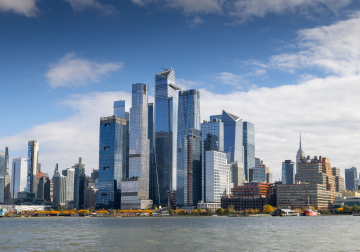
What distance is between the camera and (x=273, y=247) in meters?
103

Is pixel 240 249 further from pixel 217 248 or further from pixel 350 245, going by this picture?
pixel 350 245

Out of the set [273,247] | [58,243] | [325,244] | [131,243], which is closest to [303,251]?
[273,247]

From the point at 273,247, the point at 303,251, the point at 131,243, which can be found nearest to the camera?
the point at 303,251

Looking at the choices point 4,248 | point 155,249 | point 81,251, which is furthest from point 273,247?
point 4,248

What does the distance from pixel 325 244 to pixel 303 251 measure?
1551 cm

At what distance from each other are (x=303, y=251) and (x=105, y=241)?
1929 inches

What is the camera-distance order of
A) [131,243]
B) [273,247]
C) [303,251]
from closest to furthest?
[303,251]
[273,247]
[131,243]

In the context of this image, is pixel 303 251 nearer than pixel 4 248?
Yes

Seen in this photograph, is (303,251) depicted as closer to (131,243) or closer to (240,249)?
(240,249)

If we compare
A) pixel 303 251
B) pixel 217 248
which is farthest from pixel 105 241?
pixel 303 251

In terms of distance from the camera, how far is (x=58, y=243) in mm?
115000

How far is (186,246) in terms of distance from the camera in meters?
106

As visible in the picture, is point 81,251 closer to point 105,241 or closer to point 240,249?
point 105,241

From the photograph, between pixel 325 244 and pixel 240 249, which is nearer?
pixel 240 249
